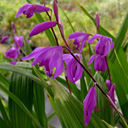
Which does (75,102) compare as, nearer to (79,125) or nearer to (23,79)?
(79,125)

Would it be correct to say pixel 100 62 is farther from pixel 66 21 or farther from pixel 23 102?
pixel 66 21

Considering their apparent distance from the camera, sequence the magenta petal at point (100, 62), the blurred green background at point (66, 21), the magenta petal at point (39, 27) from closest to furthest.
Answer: the magenta petal at point (39, 27) < the magenta petal at point (100, 62) < the blurred green background at point (66, 21)

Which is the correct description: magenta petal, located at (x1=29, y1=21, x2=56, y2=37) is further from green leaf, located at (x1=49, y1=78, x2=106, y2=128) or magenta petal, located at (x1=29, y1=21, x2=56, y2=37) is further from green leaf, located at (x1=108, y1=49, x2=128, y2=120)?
green leaf, located at (x1=108, y1=49, x2=128, y2=120)

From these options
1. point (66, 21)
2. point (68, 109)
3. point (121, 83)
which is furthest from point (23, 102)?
point (66, 21)

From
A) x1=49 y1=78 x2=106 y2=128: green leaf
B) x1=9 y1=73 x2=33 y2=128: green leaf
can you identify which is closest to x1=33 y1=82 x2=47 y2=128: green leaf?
x1=9 y1=73 x2=33 y2=128: green leaf

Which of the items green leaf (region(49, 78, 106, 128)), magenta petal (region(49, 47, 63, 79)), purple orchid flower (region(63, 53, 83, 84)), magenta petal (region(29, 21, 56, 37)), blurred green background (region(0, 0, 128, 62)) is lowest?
blurred green background (region(0, 0, 128, 62))

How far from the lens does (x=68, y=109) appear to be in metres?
0.35

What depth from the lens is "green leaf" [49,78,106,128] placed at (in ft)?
1.12

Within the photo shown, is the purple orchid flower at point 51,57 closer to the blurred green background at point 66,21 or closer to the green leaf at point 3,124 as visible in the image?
the green leaf at point 3,124

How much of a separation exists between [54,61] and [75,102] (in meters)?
0.09

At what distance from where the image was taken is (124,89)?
0.54 metres

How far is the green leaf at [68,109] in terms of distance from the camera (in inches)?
13.5

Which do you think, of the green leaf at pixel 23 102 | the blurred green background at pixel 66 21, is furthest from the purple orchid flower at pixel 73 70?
the blurred green background at pixel 66 21

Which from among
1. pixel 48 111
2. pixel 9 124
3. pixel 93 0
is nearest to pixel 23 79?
pixel 9 124
